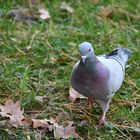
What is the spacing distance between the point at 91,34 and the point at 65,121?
1.28 metres

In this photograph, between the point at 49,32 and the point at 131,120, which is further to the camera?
the point at 49,32

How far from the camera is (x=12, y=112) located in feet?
8.93

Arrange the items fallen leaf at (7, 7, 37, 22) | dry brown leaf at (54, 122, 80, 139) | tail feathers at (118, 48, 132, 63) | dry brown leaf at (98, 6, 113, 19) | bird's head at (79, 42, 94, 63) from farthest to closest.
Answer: dry brown leaf at (98, 6, 113, 19)
fallen leaf at (7, 7, 37, 22)
tail feathers at (118, 48, 132, 63)
dry brown leaf at (54, 122, 80, 139)
bird's head at (79, 42, 94, 63)

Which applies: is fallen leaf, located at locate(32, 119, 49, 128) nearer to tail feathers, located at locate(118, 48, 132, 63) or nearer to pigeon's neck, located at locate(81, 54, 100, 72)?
pigeon's neck, located at locate(81, 54, 100, 72)

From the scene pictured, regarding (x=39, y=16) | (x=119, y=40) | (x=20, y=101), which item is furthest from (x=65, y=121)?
(x=39, y=16)

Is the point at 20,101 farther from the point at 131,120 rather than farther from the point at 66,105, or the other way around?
the point at 131,120

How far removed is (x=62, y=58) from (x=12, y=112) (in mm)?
902

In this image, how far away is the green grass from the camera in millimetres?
2848

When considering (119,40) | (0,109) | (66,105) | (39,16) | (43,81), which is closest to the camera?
(0,109)

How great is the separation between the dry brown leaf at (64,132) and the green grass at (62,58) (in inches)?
2.1

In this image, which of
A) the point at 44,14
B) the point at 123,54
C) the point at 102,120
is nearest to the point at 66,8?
the point at 44,14

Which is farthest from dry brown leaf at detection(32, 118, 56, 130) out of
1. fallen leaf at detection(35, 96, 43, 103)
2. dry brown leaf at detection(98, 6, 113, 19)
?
dry brown leaf at detection(98, 6, 113, 19)

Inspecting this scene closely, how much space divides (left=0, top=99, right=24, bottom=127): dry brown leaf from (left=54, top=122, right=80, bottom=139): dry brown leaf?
215 mm

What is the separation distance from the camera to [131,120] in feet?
9.36
